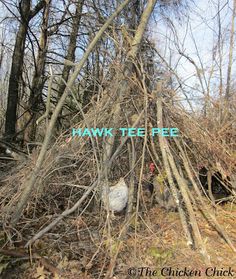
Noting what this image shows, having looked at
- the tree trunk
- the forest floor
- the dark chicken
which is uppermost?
the tree trunk

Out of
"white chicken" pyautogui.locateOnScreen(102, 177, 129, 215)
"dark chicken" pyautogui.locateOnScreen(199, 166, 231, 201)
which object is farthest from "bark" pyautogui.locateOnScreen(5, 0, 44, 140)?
"dark chicken" pyautogui.locateOnScreen(199, 166, 231, 201)

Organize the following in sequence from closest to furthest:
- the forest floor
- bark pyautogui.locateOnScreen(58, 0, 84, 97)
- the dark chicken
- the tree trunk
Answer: the forest floor < the dark chicken < the tree trunk < bark pyautogui.locateOnScreen(58, 0, 84, 97)

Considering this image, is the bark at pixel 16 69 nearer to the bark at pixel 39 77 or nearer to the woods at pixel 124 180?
the bark at pixel 39 77

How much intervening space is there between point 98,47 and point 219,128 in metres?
2.31

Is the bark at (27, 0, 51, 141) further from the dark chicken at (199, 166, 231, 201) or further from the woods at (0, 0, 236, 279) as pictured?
the dark chicken at (199, 166, 231, 201)

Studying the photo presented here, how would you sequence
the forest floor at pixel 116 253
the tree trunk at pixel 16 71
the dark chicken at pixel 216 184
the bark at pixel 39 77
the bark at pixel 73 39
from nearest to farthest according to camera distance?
the forest floor at pixel 116 253 → the dark chicken at pixel 216 184 → the tree trunk at pixel 16 71 → the bark at pixel 39 77 → the bark at pixel 73 39

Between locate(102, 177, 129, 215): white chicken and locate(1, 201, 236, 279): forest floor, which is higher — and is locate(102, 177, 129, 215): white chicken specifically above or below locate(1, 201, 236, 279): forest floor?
above

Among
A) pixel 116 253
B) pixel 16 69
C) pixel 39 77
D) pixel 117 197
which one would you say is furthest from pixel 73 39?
pixel 116 253

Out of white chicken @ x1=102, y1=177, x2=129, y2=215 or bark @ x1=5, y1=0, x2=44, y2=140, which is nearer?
white chicken @ x1=102, y1=177, x2=129, y2=215

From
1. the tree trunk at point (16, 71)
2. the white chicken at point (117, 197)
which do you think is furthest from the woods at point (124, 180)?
the tree trunk at point (16, 71)

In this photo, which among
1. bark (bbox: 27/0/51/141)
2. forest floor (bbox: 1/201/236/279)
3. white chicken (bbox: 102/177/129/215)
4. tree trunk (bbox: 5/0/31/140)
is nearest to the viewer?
forest floor (bbox: 1/201/236/279)

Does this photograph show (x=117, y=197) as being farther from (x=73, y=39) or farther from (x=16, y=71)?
(x=73, y=39)

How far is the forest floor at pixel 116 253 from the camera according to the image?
2.79m

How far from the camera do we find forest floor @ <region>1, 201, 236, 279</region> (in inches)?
110
